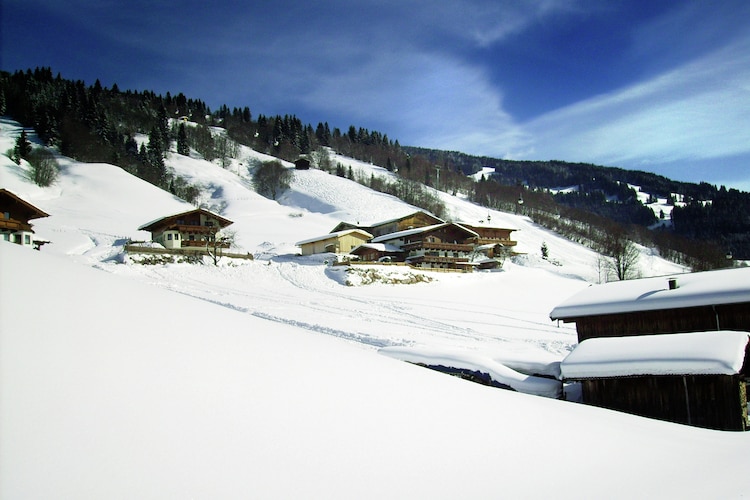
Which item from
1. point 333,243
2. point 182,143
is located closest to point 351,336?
point 333,243

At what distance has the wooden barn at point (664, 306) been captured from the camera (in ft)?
60.1

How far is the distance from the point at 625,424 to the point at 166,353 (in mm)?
7306

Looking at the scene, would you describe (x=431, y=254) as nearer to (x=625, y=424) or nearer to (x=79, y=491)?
(x=625, y=424)

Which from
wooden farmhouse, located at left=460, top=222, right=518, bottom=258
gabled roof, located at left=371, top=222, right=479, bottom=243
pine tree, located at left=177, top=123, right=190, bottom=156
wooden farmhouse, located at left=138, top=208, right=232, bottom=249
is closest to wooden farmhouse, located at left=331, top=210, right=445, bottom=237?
gabled roof, located at left=371, top=222, right=479, bottom=243

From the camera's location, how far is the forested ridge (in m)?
92.9

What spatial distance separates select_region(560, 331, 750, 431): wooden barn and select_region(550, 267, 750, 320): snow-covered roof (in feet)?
9.24

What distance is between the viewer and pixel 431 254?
189 ft

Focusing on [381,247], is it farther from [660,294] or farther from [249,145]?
[249,145]

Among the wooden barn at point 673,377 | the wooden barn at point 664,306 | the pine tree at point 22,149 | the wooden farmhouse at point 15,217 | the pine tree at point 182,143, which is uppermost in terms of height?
the pine tree at point 182,143

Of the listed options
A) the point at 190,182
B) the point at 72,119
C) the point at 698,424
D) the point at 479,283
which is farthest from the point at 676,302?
the point at 72,119

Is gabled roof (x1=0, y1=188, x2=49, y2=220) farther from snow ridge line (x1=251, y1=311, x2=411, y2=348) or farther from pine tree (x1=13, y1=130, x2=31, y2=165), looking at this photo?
pine tree (x1=13, y1=130, x2=31, y2=165)

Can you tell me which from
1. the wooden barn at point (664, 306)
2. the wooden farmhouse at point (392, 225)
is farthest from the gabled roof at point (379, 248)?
the wooden barn at point (664, 306)

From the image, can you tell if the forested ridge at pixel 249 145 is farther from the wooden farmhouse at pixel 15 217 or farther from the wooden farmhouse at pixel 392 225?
the wooden farmhouse at pixel 15 217

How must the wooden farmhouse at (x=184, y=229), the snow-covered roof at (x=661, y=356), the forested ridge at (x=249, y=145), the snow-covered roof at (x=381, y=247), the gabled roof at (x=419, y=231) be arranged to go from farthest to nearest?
the forested ridge at (x=249, y=145), the gabled roof at (x=419, y=231), the snow-covered roof at (x=381, y=247), the wooden farmhouse at (x=184, y=229), the snow-covered roof at (x=661, y=356)
